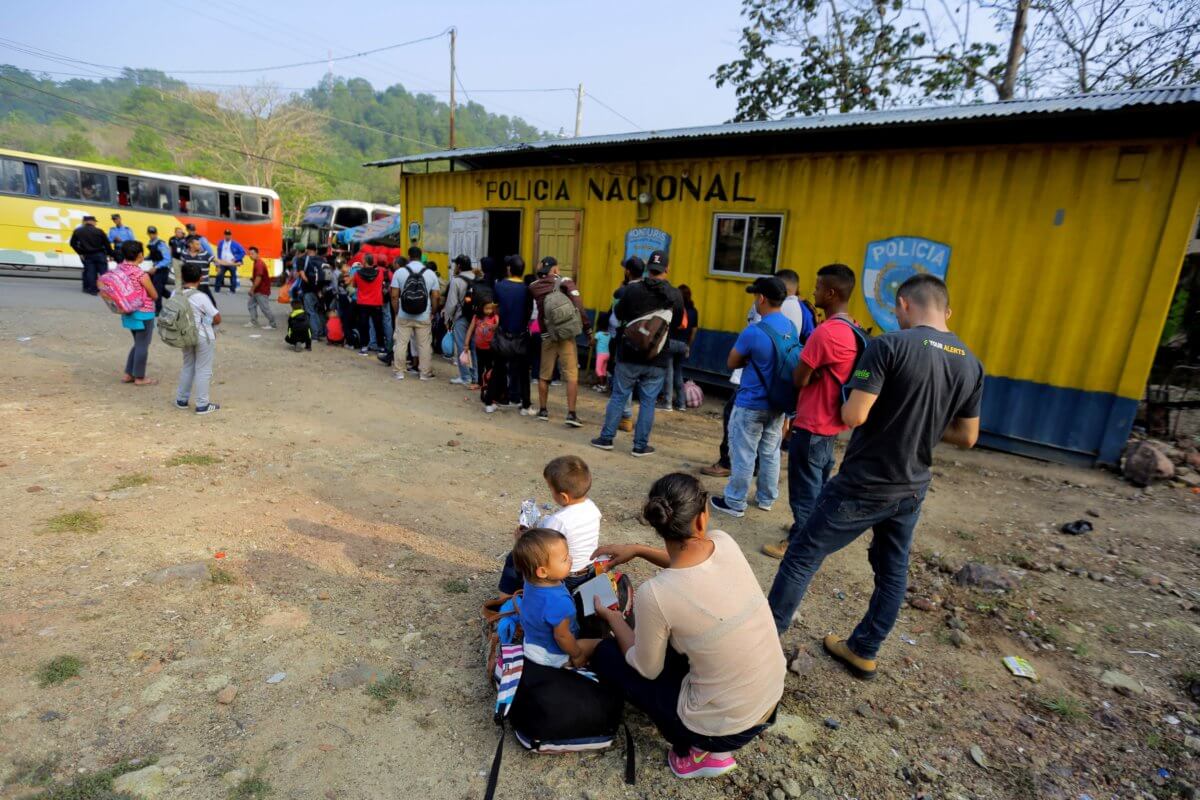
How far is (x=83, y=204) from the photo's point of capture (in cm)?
1673

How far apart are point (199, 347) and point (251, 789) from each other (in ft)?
17.1

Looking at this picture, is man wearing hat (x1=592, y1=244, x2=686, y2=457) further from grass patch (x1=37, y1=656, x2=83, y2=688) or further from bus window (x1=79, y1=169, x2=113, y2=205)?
bus window (x1=79, y1=169, x2=113, y2=205)

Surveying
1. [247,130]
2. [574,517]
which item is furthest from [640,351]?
[247,130]

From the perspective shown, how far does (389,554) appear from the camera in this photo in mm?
3850

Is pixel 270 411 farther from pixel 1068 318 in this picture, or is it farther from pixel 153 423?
pixel 1068 318

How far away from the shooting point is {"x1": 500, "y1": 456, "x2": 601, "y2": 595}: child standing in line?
2795 millimetres

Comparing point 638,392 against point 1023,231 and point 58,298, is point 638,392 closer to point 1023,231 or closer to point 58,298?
point 1023,231

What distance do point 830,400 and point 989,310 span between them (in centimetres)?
412

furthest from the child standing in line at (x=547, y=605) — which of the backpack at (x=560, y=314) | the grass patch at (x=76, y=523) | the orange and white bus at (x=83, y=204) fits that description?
the orange and white bus at (x=83, y=204)

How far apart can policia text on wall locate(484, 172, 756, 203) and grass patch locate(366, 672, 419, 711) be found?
7085 millimetres

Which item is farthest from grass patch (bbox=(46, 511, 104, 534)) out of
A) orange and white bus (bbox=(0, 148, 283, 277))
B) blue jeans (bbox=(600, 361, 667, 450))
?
orange and white bus (bbox=(0, 148, 283, 277))

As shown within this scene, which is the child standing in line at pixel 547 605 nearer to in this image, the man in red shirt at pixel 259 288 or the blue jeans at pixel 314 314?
the blue jeans at pixel 314 314

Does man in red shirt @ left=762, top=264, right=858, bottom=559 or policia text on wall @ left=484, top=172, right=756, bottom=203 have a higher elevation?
policia text on wall @ left=484, top=172, right=756, bottom=203

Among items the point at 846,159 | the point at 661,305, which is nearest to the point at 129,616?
the point at 661,305
